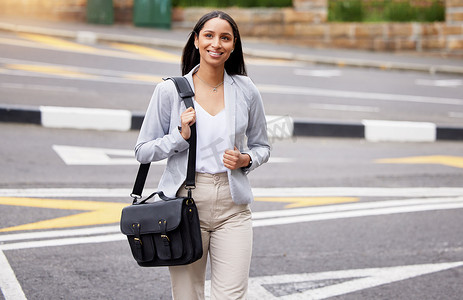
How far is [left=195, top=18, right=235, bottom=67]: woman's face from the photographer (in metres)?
3.63

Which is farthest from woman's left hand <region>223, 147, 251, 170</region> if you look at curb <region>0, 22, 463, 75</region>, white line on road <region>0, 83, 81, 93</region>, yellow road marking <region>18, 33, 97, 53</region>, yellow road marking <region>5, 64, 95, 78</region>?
curb <region>0, 22, 463, 75</region>

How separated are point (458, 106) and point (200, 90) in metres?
11.8

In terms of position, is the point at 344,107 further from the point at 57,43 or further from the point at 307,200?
the point at 57,43

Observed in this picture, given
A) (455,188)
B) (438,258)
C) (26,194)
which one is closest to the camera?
(438,258)

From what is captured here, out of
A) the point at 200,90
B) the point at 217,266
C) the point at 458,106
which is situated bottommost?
the point at 458,106

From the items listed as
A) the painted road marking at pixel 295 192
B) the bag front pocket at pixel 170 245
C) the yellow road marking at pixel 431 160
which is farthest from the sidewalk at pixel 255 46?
the bag front pocket at pixel 170 245

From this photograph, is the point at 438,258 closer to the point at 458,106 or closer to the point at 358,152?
the point at 358,152

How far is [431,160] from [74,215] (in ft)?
15.3

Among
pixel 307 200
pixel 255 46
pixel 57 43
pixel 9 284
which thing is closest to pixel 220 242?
pixel 9 284

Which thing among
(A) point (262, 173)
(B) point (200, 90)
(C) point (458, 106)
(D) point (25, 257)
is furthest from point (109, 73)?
(B) point (200, 90)

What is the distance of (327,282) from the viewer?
17.5ft

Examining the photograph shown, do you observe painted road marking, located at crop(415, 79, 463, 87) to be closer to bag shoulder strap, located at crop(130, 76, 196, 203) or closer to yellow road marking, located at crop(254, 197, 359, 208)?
yellow road marking, located at crop(254, 197, 359, 208)

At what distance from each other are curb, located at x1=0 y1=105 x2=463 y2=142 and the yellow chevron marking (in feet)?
12.2

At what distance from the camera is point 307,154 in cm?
971
